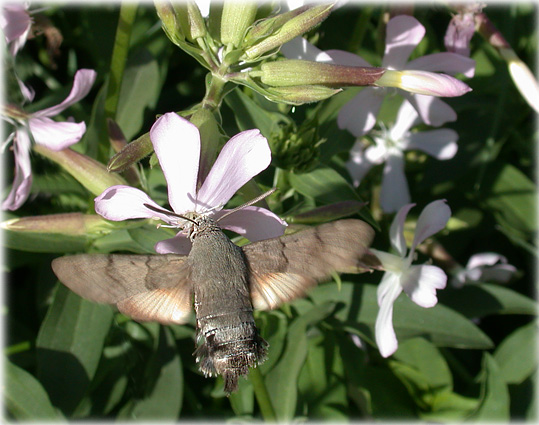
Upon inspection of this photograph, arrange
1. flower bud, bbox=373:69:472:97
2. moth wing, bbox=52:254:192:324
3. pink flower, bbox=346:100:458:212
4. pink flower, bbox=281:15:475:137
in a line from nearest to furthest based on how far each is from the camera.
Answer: moth wing, bbox=52:254:192:324, flower bud, bbox=373:69:472:97, pink flower, bbox=281:15:475:137, pink flower, bbox=346:100:458:212

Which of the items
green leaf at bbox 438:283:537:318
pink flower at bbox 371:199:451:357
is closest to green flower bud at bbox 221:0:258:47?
pink flower at bbox 371:199:451:357

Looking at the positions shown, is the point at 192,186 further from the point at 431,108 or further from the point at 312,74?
the point at 431,108

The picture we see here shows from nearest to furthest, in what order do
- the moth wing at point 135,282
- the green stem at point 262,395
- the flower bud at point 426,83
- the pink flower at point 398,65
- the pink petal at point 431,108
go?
the moth wing at point 135,282
the flower bud at point 426,83
the green stem at point 262,395
the pink flower at point 398,65
the pink petal at point 431,108

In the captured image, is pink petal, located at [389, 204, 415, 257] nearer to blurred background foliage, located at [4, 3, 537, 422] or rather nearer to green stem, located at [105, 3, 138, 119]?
blurred background foliage, located at [4, 3, 537, 422]

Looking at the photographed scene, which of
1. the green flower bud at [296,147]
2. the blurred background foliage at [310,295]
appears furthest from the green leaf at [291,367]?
the green flower bud at [296,147]

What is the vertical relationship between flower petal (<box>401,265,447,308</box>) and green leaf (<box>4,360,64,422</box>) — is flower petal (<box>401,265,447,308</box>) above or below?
above

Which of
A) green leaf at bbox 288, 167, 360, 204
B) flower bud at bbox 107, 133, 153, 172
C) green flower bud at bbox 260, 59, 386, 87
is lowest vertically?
green leaf at bbox 288, 167, 360, 204

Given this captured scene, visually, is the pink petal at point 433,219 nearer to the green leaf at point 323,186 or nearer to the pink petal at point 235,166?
the green leaf at point 323,186

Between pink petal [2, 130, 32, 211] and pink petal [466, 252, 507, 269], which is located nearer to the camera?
pink petal [2, 130, 32, 211]
